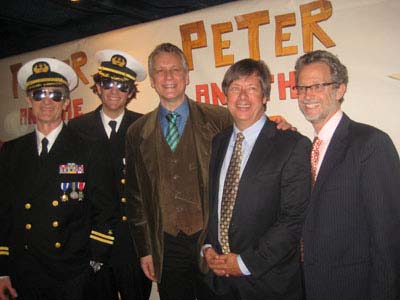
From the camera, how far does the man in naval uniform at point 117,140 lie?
102 inches

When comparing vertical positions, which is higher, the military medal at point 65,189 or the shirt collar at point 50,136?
the shirt collar at point 50,136

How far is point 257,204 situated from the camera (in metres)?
1.86

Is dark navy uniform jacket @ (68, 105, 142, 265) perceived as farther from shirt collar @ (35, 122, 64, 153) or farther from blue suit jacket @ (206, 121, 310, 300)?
blue suit jacket @ (206, 121, 310, 300)

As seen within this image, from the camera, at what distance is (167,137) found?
242cm

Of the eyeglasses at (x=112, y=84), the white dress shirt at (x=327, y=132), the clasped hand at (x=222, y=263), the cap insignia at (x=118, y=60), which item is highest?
the cap insignia at (x=118, y=60)

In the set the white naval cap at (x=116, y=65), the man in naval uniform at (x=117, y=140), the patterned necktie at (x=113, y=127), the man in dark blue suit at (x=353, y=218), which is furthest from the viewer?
the white naval cap at (x=116, y=65)

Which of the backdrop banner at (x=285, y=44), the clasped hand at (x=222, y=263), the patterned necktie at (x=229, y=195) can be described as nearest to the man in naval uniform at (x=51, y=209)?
the clasped hand at (x=222, y=263)

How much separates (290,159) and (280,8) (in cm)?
169

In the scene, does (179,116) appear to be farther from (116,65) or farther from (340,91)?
(340,91)

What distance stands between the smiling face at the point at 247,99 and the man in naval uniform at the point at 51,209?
41.5 inches

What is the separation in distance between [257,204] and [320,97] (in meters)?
0.71

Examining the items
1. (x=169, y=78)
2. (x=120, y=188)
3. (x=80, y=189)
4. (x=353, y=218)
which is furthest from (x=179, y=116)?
(x=353, y=218)

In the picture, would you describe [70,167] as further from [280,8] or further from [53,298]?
[280,8]

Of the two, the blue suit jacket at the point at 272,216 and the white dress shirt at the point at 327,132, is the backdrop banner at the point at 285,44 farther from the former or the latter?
the blue suit jacket at the point at 272,216
